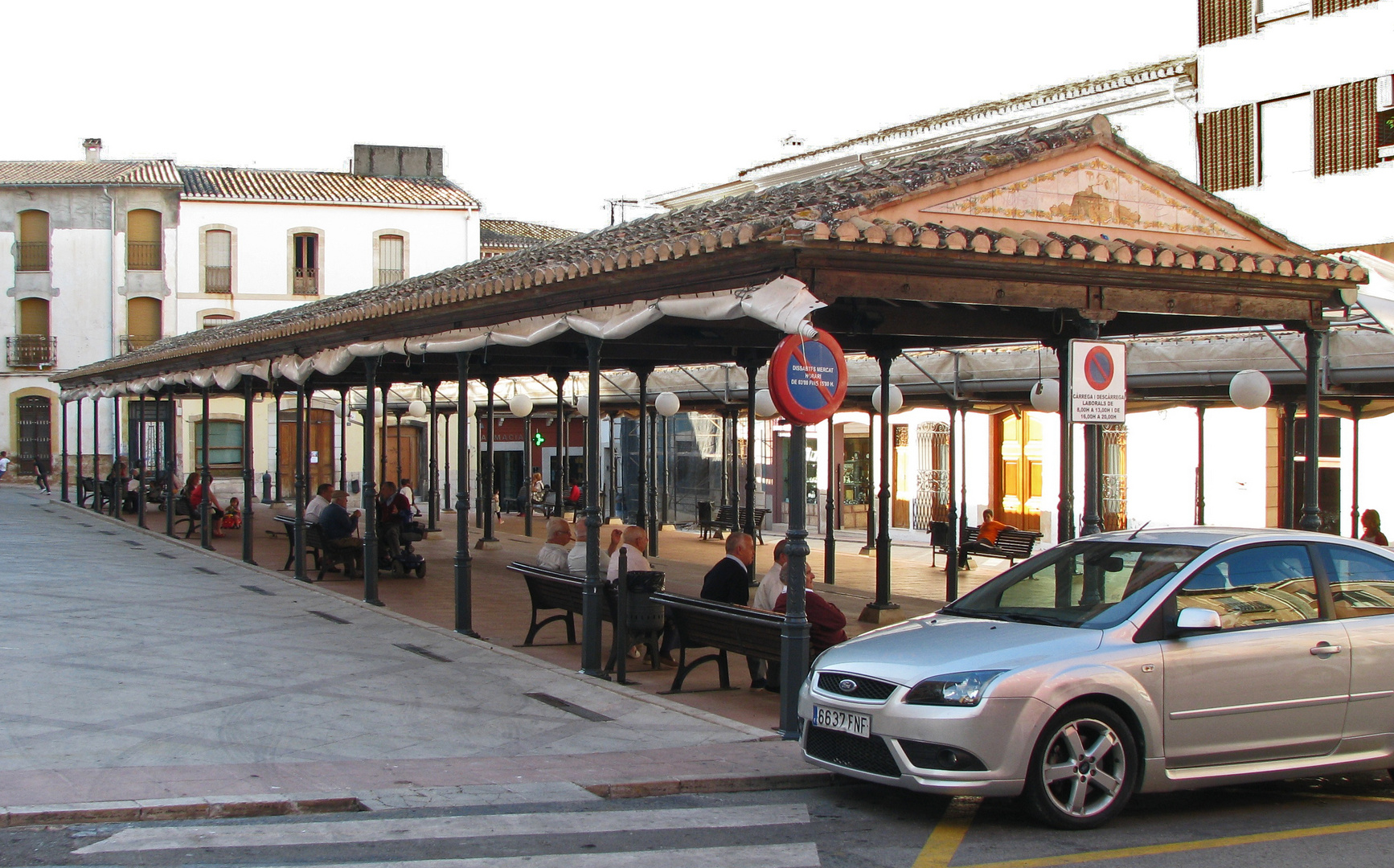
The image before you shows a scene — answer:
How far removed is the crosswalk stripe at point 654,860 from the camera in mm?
5520

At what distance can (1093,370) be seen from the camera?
8.58 meters

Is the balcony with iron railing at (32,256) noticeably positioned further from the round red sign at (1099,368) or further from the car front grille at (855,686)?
the car front grille at (855,686)

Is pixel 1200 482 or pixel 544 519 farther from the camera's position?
pixel 544 519

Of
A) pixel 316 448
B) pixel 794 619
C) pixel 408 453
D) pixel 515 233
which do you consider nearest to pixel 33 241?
pixel 316 448

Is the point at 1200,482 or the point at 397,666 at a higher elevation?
the point at 1200,482

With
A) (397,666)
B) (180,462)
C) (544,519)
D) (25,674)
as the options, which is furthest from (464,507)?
(180,462)

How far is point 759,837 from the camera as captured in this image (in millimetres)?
5996

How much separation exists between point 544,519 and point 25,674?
21.8m

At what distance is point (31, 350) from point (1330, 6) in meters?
39.0

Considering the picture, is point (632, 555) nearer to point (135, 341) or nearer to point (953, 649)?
point (953, 649)

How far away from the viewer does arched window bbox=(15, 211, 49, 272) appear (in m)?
41.9

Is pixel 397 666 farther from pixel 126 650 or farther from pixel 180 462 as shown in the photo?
pixel 180 462

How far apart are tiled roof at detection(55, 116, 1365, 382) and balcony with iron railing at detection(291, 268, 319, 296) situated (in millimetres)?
33580

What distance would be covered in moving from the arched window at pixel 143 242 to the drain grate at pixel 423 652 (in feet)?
115
